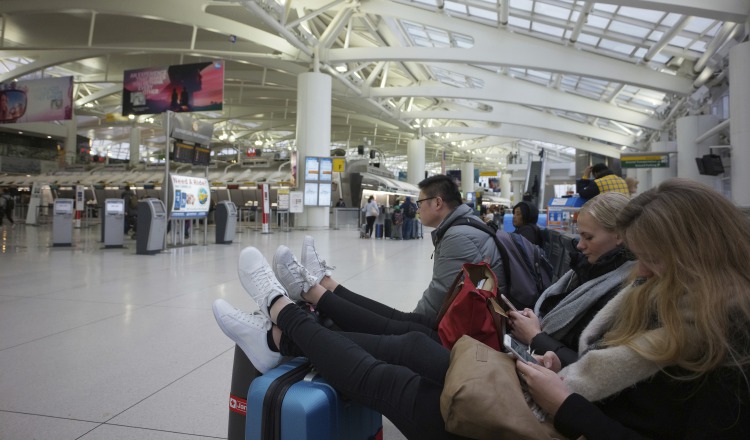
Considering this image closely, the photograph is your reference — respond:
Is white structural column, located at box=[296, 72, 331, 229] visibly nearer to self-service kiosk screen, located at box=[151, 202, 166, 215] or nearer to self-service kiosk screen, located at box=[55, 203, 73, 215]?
self-service kiosk screen, located at box=[151, 202, 166, 215]

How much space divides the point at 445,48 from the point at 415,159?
1845cm

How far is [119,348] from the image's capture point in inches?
126

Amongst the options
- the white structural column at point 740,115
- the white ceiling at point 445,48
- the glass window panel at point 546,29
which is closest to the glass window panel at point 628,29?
the white ceiling at point 445,48

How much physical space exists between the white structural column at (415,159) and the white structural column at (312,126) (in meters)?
16.6

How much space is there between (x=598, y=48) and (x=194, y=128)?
14940 mm

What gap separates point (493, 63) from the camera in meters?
16.5

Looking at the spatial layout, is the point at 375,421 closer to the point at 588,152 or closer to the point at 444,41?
the point at 444,41

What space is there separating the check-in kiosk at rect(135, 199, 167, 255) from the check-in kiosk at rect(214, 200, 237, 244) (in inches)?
99.6

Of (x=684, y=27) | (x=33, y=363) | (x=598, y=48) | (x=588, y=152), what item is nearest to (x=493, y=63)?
(x=598, y=48)

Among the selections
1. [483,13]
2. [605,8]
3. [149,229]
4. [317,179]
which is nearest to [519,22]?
[483,13]

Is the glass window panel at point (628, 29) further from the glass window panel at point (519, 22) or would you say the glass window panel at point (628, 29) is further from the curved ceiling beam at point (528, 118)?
the curved ceiling beam at point (528, 118)

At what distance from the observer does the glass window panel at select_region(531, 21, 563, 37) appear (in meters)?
16.3

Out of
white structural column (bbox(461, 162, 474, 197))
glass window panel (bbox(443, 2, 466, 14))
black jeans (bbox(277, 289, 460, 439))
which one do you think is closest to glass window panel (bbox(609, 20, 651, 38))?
glass window panel (bbox(443, 2, 466, 14))

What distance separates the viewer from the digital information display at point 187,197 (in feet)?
33.8
